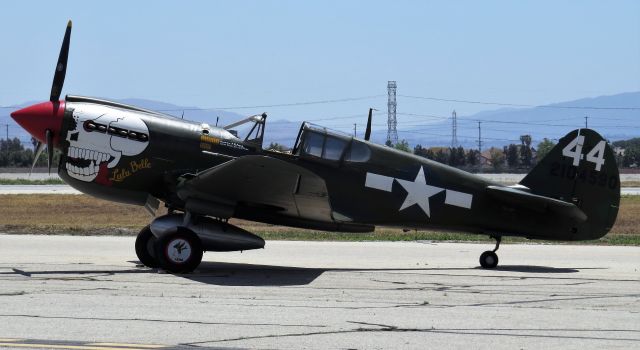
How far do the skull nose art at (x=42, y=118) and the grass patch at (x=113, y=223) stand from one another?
24.2 feet

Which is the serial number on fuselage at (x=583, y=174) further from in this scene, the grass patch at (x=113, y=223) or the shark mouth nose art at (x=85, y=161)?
the shark mouth nose art at (x=85, y=161)

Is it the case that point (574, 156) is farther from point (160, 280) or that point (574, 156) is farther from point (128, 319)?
point (128, 319)

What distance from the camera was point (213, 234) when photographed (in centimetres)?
1386

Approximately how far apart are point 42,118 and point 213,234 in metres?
2.96

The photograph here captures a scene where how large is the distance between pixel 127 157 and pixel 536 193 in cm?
641

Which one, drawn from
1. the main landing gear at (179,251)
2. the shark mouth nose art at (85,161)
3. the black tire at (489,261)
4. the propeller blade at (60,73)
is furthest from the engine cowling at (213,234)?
the black tire at (489,261)

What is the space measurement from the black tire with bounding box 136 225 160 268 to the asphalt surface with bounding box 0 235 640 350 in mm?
243

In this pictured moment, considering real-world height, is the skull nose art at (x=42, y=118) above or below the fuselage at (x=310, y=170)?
above

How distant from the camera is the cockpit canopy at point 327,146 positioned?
14.2 m

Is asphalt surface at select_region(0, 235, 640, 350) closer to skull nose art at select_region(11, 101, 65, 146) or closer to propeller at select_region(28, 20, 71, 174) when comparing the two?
skull nose art at select_region(11, 101, 65, 146)

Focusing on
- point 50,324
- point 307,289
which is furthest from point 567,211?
point 50,324

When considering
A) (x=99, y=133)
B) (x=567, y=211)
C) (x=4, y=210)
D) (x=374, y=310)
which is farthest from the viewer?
(x=4, y=210)

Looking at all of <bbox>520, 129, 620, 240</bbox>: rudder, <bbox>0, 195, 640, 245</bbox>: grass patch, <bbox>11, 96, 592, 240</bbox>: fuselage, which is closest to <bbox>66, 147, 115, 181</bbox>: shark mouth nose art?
<bbox>11, 96, 592, 240</bbox>: fuselage

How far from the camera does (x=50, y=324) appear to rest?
352 inches
